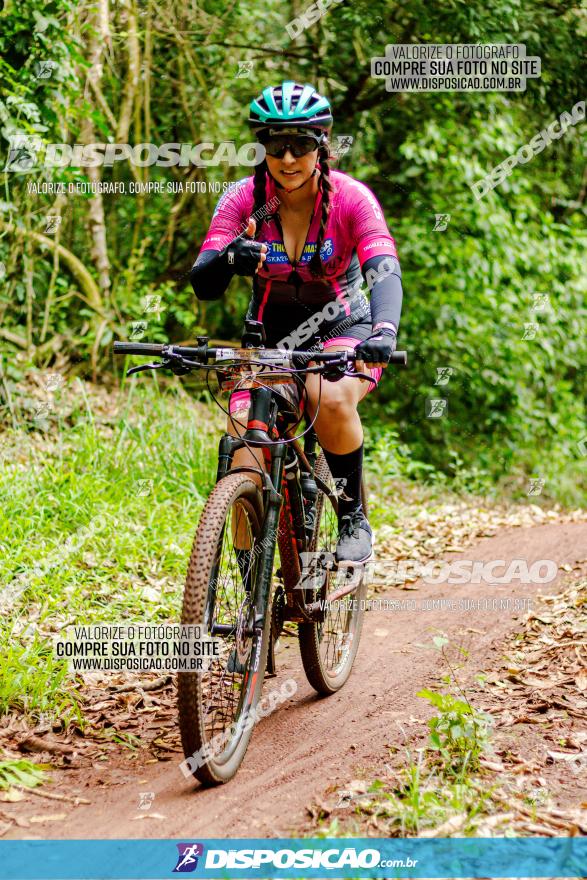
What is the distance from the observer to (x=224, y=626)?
10.1ft

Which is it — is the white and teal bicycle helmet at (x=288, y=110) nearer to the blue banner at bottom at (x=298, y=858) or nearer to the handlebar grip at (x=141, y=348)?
the handlebar grip at (x=141, y=348)

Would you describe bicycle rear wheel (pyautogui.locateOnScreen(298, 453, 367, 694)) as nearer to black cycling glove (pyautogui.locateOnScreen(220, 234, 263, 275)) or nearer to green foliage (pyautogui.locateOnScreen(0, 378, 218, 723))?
green foliage (pyautogui.locateOnScreen(0, 378, 218, 723))

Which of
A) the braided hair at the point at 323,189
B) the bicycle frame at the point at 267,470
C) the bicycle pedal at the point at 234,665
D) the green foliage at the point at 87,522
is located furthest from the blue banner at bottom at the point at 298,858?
the braided hair at the point at 323,189

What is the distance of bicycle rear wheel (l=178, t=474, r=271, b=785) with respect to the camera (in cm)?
289

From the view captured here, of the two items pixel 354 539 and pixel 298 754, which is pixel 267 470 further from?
pixel 298 754

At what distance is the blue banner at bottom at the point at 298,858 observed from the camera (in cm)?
251

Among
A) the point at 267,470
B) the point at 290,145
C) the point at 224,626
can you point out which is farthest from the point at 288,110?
the point at 224,626

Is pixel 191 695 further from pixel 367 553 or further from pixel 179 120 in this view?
pixel 179 120

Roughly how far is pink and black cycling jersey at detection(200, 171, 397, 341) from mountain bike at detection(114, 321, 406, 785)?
36 cm

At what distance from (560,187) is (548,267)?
2.58 meters

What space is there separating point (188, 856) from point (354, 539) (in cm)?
163

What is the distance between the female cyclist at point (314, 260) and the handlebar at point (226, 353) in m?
0.29

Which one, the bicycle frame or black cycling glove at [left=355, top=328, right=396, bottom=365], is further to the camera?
the bicycle frame

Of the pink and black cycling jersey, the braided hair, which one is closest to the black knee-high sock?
the pink and black cycling jersey
